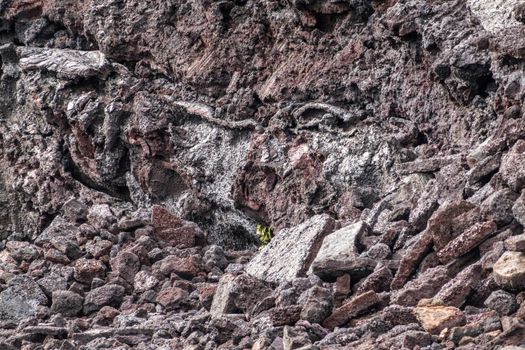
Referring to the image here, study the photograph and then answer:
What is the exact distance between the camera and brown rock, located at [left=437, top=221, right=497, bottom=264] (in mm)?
6730

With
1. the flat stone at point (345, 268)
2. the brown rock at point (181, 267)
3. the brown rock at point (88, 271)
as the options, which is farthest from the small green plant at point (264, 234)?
the flat stone at point (345, 268)

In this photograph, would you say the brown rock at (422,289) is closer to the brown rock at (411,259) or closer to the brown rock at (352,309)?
the brown rock at (352,309)

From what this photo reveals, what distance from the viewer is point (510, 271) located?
5789 mm

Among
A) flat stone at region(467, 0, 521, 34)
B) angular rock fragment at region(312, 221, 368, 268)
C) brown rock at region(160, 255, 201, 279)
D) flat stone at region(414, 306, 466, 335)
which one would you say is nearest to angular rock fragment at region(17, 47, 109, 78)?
brown rock at region(160, 255, 201, 279)

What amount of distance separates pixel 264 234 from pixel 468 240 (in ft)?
19.0

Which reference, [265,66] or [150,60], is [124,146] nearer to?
[150,60]

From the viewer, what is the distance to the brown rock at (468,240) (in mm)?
6730

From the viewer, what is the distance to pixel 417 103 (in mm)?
10812

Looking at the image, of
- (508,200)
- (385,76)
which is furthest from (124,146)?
(508,200)

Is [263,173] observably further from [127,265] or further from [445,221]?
[445,221]

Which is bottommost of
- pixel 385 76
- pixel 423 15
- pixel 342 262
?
pixel 342 262

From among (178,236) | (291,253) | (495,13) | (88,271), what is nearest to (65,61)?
(178,236)

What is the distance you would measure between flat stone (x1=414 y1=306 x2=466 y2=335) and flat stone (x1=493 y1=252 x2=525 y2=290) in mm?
347

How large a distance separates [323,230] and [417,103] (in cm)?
249
